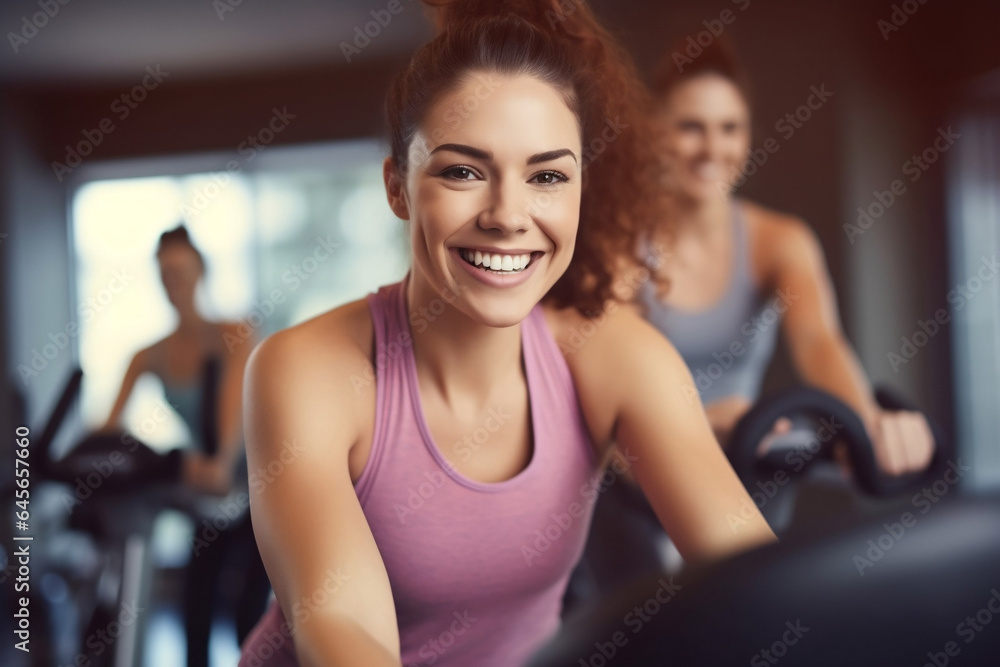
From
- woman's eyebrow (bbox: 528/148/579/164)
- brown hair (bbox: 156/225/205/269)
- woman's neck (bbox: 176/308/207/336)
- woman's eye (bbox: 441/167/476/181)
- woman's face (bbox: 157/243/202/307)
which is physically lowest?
woman's eyebrow (bbox: 528/148/579/164)

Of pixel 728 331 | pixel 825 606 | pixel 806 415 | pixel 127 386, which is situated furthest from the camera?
pixel 728 331

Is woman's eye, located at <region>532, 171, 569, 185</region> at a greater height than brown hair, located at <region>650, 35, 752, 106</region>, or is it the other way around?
brown hair, located at <region>650, 35, 752, 106</region>

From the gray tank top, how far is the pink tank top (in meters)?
0.22

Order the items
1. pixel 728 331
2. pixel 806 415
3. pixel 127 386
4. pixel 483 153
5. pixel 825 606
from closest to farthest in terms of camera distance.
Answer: pixel 825 606, pixel 483 153, pixel 806 415, pixel 127 386, pixel 728 331

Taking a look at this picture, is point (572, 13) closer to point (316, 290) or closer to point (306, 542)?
point (306, 542)

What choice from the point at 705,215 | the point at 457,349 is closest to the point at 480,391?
the point at 457,349

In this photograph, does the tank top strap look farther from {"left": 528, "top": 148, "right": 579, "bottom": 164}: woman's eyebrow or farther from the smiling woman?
{"left": 528, "top": 148, "right": 579, "bottom": 164}: woman's eyebrow

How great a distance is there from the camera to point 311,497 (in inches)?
15.6

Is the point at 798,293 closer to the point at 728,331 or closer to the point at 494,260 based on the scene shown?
the point at 728,331

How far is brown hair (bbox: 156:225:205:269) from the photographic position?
2.16 feet

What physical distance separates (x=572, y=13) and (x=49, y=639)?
0.71 meters

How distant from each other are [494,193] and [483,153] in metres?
0.02

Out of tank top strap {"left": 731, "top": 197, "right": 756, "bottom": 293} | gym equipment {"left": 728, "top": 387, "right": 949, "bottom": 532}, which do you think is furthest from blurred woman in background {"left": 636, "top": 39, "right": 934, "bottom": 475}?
gym equipment {"left": 728, "top": 387, "right": 949, "bottom": 532}

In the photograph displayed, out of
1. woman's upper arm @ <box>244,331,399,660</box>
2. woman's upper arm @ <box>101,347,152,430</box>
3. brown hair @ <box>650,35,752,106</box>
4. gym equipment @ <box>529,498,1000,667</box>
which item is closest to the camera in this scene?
gym equipment @ <box>529,498,1000,667</box>
